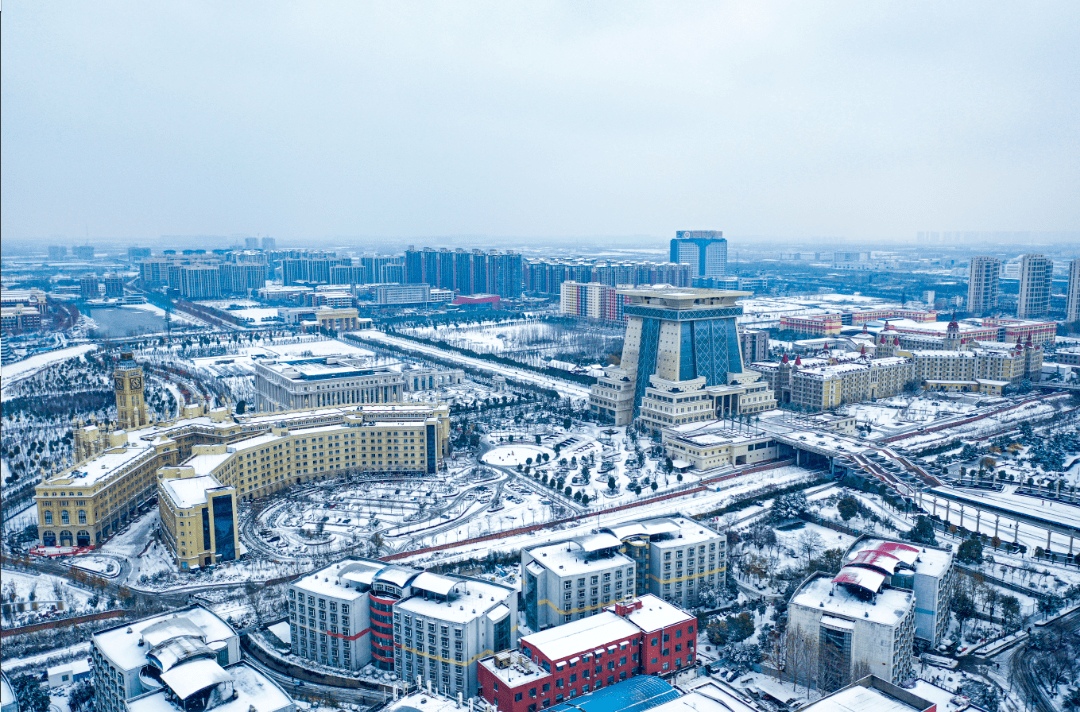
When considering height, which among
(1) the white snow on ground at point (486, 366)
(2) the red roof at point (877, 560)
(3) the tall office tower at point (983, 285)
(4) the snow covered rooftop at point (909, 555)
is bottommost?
(1) the white snow on ground at point (486, 366)

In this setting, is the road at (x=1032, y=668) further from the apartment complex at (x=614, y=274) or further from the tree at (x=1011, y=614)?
the apartment complex at (x=614, y=274)

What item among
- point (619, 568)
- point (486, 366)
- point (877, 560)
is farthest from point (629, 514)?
point (486, 366)

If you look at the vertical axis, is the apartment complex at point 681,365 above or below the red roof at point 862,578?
above

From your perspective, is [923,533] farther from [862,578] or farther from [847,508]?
[862,578]

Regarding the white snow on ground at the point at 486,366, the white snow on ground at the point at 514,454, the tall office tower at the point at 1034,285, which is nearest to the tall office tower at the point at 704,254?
the tall office tower at the point at 1034,285

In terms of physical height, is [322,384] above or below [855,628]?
above

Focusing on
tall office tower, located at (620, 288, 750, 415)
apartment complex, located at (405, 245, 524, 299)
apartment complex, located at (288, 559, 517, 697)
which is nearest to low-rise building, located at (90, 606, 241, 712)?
apartment complex, located at (288, 559, 517, 697)

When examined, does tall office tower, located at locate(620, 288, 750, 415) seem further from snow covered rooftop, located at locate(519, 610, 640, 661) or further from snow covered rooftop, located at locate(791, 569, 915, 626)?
snow covered rooftop, located at locate(519, 610, 640, 661)
